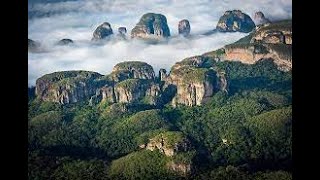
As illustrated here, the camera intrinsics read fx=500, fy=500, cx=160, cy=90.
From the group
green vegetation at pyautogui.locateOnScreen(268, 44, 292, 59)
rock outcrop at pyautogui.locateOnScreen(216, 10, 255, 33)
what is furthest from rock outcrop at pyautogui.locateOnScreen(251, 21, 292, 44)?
rock outcrop at pyautogui.locateOnScreen(216, 10, 255, 33)

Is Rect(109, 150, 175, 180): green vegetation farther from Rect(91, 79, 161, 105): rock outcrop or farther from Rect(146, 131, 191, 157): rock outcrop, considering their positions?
Rect(91, 79, 161, 105): rock outcrop

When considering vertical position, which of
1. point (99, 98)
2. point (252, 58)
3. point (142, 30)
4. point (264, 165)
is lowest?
point (264, 165)

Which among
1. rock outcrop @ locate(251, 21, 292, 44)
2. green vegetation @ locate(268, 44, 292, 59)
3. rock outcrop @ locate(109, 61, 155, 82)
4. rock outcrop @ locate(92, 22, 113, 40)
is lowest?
rock outcrop @ locate(109, 61, 155, 82)

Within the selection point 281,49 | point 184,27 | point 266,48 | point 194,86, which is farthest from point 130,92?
point 184,27

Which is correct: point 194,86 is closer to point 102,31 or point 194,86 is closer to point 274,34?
point 274,34
